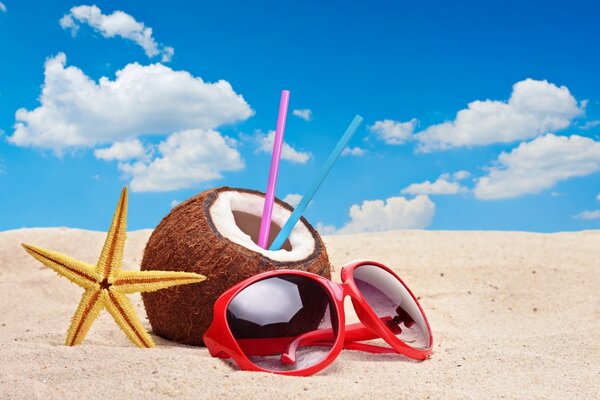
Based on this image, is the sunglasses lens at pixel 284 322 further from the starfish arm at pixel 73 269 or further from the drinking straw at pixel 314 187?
the starfish arm at pixel 73 269

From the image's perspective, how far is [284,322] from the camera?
3.36 meters

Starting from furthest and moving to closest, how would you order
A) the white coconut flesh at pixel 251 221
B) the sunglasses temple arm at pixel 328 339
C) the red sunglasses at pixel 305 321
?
the white coconut flesh at pixel 251 221 < the sunglasses temple arm at pixel 328 339 < the red sunglasses at pixel 305 321

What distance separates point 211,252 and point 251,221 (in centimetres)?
63

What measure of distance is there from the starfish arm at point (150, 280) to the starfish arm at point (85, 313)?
12 cm

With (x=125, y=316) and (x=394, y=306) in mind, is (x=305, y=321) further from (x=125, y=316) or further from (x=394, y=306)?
(x=125, y=316)

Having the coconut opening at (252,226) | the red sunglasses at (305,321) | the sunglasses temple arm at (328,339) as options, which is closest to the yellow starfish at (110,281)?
the red sunglasses at (305,321)

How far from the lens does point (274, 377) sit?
2781 millimetres

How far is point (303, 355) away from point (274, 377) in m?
0.53

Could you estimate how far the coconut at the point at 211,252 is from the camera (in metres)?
3.47

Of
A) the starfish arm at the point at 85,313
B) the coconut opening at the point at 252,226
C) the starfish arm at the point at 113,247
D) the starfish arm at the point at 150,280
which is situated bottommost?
the starfish arm at the point at 85,313

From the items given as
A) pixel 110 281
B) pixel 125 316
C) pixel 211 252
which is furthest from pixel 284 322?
pixel 110 281

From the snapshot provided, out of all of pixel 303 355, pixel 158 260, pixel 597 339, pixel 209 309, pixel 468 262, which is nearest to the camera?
pixel 303 355

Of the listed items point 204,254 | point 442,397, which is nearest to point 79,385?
point 204,254

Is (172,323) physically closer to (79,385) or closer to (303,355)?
(303,355)
